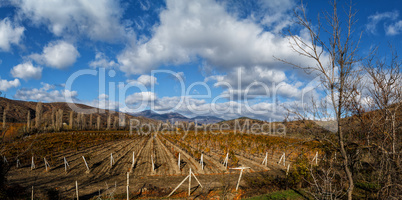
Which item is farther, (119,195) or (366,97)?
(119,195)

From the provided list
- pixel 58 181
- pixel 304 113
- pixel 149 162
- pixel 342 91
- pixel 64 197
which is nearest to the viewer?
pixel 342 91

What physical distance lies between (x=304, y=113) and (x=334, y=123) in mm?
842

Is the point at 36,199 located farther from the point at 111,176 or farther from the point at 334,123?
the point at 334,123

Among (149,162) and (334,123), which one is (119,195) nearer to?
(149,162)

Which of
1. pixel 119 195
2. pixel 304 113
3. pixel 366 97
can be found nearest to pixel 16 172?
pixel 119 195

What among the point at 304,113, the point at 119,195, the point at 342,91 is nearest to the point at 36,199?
the point at 119,195

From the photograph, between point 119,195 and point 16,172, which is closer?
point 119,195

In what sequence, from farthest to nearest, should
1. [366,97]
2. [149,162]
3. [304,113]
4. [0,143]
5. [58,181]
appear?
[149,162], [58,181], [0,143], [366,97], [304,113]

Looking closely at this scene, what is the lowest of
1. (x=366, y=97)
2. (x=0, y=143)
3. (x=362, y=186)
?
(x=362, y=186)

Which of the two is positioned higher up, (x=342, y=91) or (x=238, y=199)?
(x=342, y=91)

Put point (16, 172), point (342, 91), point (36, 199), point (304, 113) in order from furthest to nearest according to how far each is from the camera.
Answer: point (16, 172), point (36, 199), point (304, 113), point (342, 91)

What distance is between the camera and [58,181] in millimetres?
15367

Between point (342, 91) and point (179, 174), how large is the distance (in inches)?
627

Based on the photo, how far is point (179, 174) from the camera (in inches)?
696
